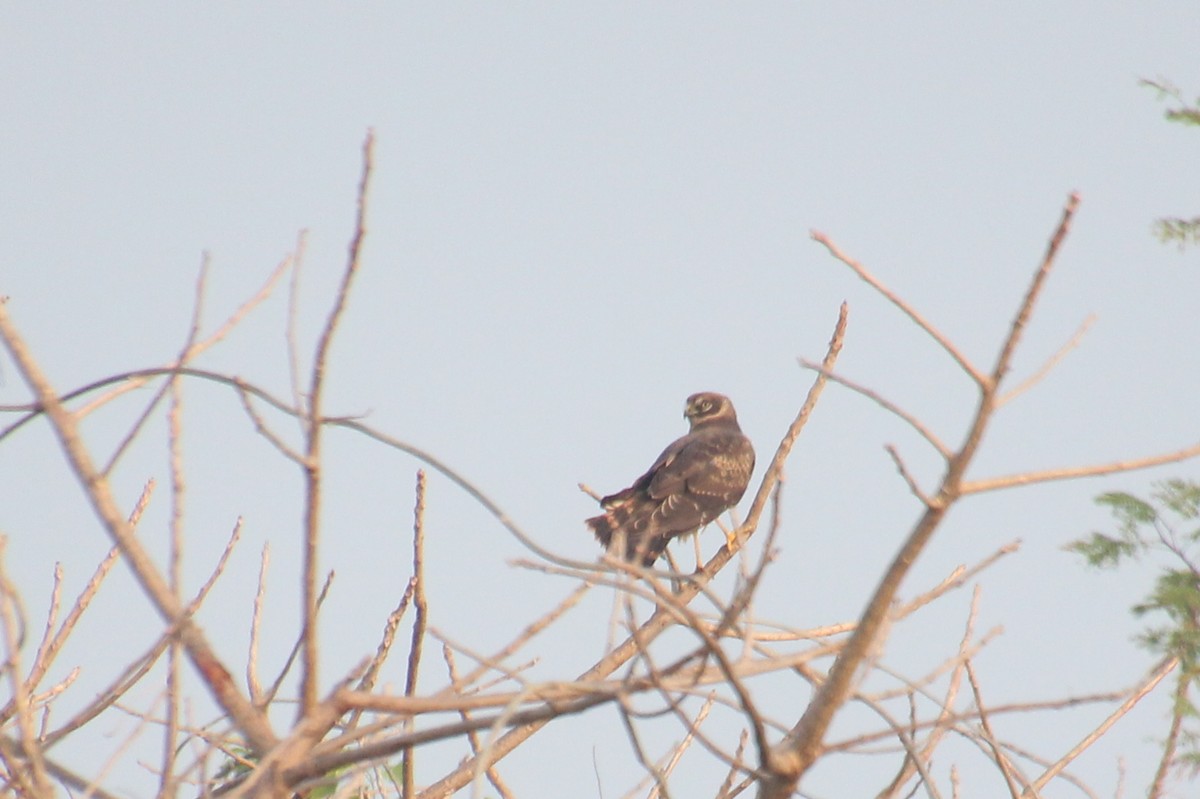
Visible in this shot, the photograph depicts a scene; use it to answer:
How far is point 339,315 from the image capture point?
108 inches

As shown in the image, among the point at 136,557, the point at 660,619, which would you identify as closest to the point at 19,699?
the point at 136,557

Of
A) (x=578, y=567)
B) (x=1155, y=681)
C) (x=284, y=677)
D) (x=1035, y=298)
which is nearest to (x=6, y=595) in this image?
(x=284, y=677)

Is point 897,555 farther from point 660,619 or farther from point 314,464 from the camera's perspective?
point 660,619

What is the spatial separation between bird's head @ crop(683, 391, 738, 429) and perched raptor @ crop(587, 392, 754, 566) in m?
0.53

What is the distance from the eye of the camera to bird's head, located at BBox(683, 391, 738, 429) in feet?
46.0

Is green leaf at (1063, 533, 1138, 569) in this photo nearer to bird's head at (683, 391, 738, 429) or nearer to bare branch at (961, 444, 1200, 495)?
bird's head at (683, 391, 738, 429)

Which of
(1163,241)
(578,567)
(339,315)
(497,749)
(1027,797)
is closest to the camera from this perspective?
(578,567)

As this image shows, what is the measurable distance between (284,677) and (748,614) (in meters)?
1.12

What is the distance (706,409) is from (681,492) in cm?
260

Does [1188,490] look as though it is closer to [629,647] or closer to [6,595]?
[629,647]

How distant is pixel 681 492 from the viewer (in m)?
11.6

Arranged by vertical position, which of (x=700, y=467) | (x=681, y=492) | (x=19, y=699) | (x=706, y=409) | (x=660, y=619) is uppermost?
(x=706, y=409)

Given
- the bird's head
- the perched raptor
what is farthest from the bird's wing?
the bird's head

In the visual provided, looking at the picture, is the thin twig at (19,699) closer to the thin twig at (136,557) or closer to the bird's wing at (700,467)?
the thin twig at (136,557)
